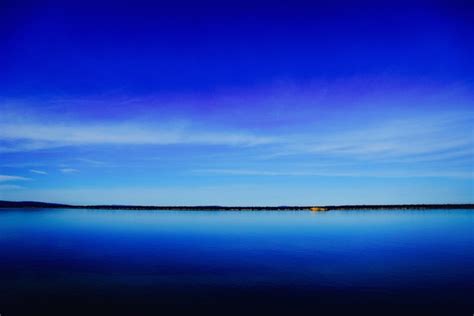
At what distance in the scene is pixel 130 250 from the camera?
42.9 metres

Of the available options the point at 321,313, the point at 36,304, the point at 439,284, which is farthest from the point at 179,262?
the point at 439,284

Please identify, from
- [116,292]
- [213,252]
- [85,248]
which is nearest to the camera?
[116,292]

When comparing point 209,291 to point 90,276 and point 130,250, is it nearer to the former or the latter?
point 90,276

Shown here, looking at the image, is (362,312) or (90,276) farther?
(90,276)

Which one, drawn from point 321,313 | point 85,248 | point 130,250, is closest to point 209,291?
point 321,313

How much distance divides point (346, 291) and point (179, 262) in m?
16.6

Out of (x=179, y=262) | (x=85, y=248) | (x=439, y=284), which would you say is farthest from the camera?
(x=85, y=248)

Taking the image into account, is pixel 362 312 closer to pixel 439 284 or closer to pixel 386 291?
pixel 386 291

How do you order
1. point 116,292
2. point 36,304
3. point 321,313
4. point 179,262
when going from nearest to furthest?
point 321,313, point 36,304, point 116,292, point 179,262

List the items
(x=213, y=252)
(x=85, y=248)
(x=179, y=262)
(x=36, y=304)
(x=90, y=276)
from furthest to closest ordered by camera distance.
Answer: (x=85, y=248) → (x=213, y=252) → (x=179, y=262) → (x=90, y=276) → (x=36, y=304)

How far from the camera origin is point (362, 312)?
61.8 ft

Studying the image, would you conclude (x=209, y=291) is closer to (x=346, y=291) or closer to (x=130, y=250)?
(x=346, y=291)

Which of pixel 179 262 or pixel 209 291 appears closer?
pixel 209 291

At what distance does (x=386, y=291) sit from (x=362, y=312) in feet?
16.9
